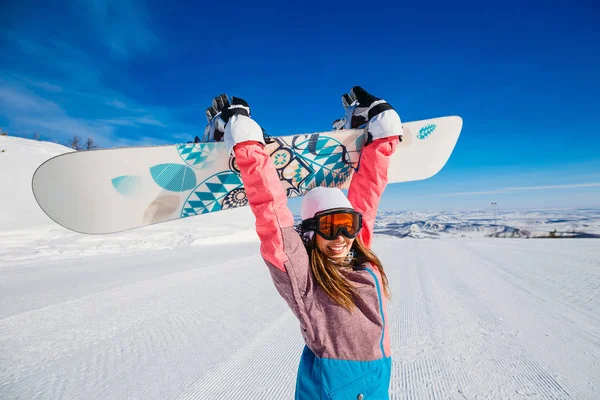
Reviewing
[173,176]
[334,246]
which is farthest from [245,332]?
[334,246]

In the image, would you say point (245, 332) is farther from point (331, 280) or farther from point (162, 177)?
point (331, 280)

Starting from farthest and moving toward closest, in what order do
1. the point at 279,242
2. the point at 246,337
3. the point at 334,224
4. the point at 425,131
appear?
the point at 425,131
the point at 246,337
the point at 334,224
the point at 279,242

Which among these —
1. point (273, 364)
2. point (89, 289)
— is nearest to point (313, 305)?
point (273, 364)

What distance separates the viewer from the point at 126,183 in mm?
2734

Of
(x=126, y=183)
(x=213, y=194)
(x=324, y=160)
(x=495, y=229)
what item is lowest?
(x=495, y=229)

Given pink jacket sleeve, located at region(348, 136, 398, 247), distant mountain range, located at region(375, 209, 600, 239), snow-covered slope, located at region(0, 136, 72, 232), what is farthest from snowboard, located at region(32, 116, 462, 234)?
distant mountain range, located at region(375, 209, 600, 239)

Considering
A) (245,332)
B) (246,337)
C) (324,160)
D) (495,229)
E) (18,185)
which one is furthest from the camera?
(495,229)

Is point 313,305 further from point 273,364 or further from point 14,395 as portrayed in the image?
point 14,395

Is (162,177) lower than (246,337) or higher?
higher

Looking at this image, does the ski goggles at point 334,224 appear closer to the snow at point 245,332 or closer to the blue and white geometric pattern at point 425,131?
the snow at point 245,332

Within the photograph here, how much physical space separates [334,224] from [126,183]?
8.37 ft

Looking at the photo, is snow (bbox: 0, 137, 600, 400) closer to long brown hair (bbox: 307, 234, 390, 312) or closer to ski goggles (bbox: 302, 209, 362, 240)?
long brown hair (bbox: 307, 234, 390, 312)

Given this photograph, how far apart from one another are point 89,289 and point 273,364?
3700 millimetres

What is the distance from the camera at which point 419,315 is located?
3156 millimetres
